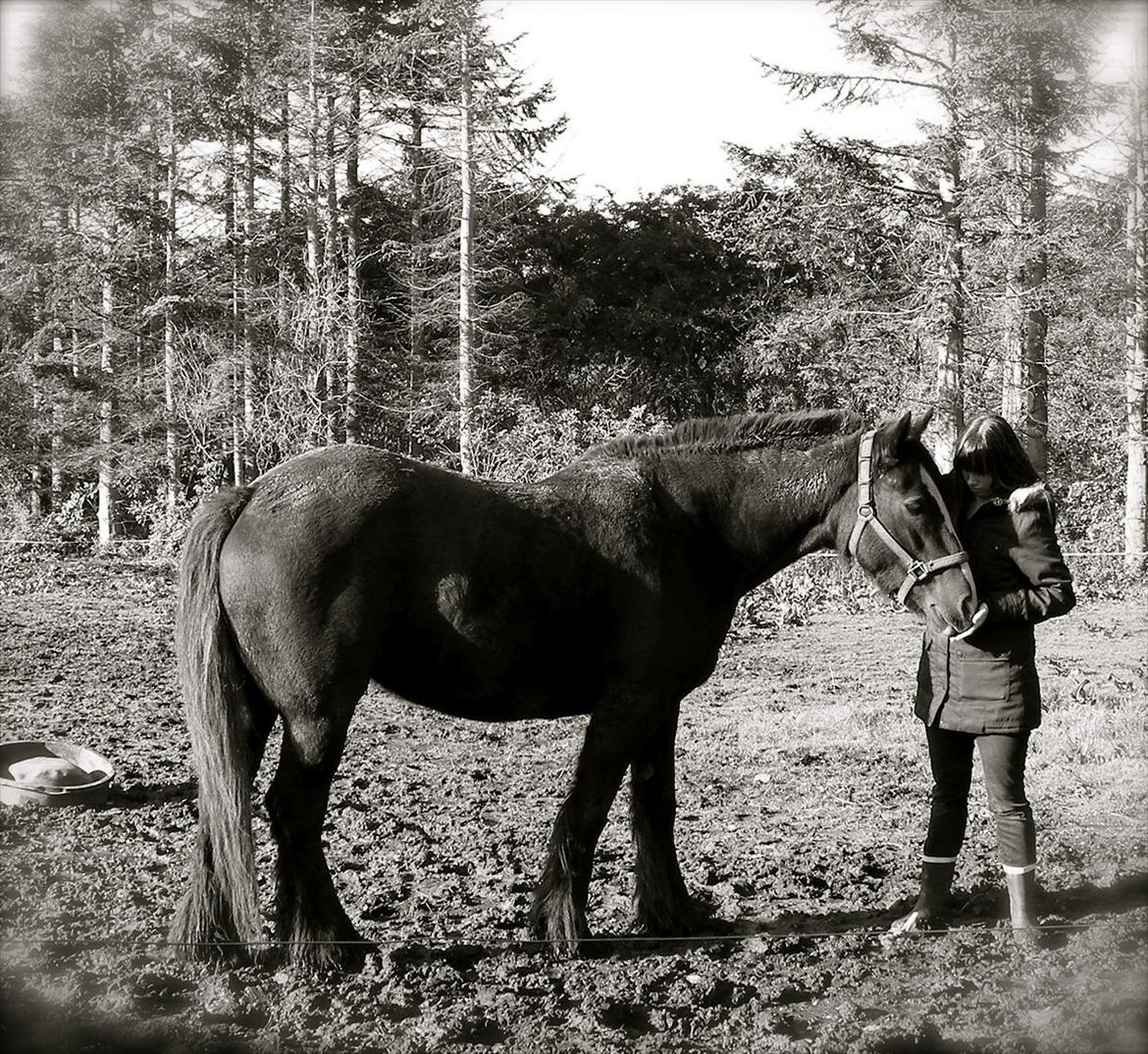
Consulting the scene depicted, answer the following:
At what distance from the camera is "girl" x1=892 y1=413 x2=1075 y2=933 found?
4121 mm

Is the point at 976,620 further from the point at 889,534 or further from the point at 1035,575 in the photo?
the point at 889,534

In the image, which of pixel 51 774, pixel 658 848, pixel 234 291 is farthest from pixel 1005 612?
pixel 234 291

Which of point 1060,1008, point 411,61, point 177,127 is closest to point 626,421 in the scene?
point 411,61

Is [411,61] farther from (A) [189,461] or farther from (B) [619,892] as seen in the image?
(B) [619,892]

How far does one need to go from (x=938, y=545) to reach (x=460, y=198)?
60.8ft

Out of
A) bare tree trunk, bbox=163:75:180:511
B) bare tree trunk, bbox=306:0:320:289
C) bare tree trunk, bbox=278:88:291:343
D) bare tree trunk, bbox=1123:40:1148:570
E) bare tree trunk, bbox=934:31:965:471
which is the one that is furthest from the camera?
bare tree trunk, bbox=163:75:180:511

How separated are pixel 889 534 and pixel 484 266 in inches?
838

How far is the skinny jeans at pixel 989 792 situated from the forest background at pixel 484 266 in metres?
10.5

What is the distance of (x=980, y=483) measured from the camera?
4.30 metres

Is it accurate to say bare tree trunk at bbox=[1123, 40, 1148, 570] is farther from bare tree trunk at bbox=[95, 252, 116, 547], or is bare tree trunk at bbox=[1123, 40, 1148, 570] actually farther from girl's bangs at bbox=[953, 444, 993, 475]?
bare tree trunk at bbox=[95, 252, 116, 547]

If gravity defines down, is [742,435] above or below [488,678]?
above

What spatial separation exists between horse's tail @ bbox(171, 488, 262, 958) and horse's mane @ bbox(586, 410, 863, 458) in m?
1.68

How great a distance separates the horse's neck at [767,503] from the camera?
4.30 metres

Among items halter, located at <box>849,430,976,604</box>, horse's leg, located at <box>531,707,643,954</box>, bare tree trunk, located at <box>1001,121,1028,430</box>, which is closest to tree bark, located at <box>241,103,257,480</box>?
bare tree trunk, located at <box>1001,121,1028,430</box>
